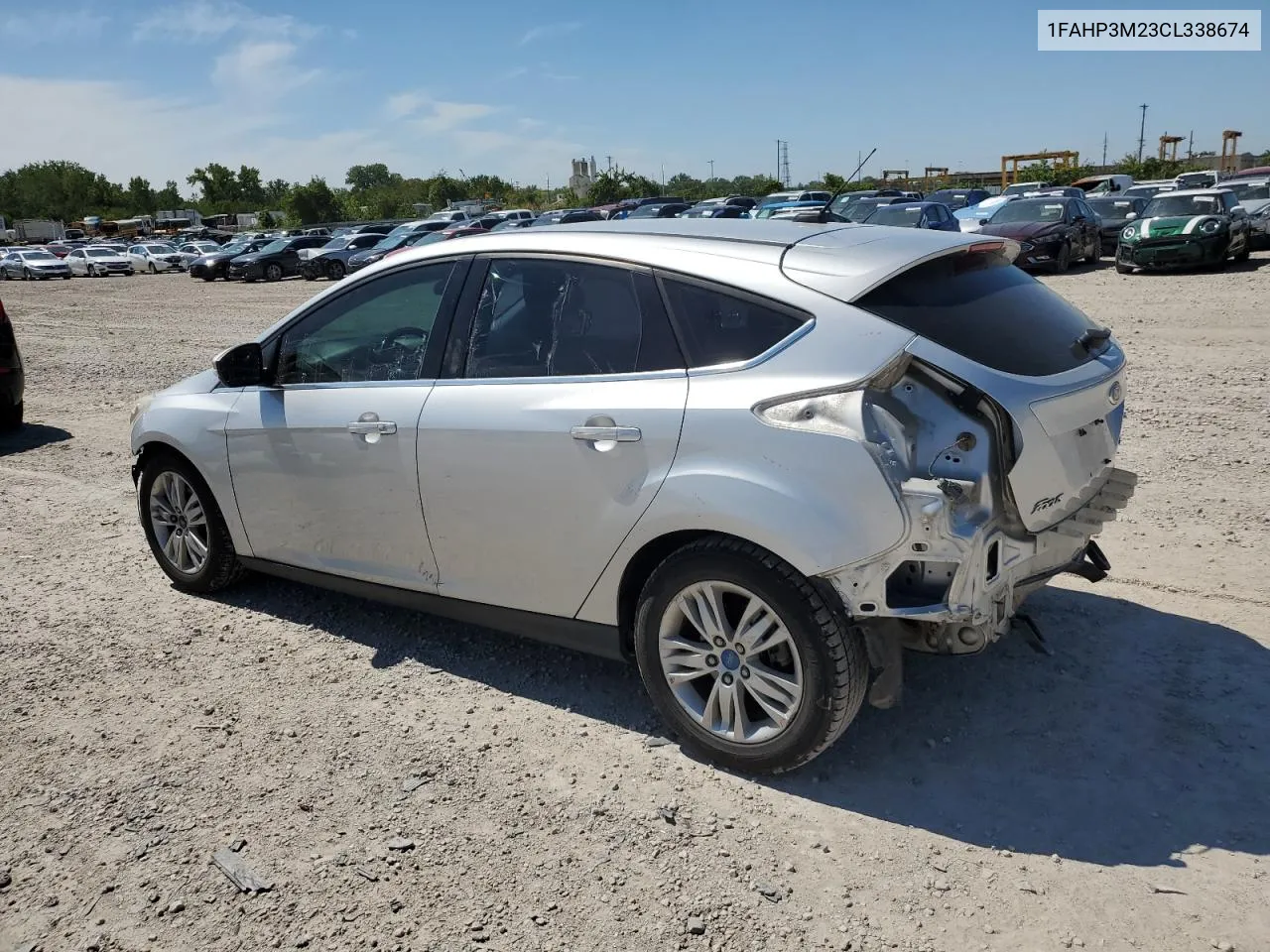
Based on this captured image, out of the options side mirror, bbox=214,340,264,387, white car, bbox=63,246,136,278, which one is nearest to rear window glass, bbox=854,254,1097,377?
side mirror, bbox=214,340,264,387

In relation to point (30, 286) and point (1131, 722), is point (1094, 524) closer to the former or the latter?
point (1131, 722)

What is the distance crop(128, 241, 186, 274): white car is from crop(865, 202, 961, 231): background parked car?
38507 millimetres

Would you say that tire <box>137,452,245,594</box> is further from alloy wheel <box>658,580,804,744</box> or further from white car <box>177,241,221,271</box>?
white car <box>177,241,221,271</box>

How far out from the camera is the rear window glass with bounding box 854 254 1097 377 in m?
3.15

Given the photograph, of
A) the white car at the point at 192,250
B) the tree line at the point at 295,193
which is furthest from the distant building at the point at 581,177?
the white car at the point at 192,250

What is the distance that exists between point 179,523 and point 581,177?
93479 mm

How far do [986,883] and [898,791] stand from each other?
494mm

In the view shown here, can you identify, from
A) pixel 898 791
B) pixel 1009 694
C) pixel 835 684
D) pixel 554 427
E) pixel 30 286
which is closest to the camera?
pixel 835 684

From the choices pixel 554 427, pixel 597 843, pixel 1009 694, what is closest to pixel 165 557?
pixel 554 427

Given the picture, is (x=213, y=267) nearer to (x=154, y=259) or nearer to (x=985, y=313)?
(x=154, y=259)

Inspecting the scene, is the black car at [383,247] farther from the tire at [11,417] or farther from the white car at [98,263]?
the tire at [11,417]

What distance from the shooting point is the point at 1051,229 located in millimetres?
19781

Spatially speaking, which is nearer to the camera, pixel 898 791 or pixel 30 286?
pixel 898 791

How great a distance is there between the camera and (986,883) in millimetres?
2820
